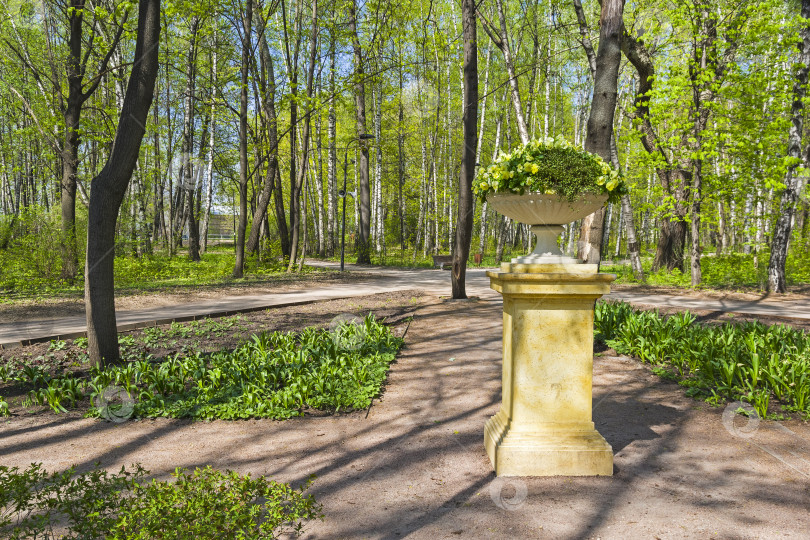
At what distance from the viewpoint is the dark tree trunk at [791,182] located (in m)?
11.6

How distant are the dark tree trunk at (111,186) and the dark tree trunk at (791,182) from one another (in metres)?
13.5

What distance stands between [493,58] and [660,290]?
74.3ft

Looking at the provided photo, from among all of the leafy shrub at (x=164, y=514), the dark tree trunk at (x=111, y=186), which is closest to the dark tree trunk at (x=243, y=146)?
the dark tree trunk at (x=111, y=186)

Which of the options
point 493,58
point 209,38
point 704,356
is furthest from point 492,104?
point 704,356

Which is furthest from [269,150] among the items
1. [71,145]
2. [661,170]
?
[661,170]

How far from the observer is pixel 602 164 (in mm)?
3410

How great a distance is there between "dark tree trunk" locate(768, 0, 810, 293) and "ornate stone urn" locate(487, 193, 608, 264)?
11388 mm

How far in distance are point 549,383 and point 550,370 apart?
96 millimetres

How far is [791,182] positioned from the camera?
39.4 ft

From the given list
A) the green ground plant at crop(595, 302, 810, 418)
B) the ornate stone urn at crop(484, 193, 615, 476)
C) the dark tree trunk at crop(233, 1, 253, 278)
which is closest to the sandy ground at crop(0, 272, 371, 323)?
the dark tree trunk at crop(233, 1, 253, 278)

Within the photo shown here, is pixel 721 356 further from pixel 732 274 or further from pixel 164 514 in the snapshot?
pixel 732 274

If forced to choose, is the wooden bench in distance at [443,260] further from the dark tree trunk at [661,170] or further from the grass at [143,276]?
the dark tree trunk at [661,170]

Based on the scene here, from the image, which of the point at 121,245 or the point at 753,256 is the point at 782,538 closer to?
the point at 753,256

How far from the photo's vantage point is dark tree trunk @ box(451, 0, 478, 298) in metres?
10.6
